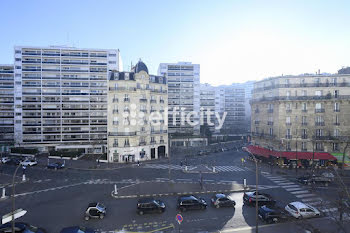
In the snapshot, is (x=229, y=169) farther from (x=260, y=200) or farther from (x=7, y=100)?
(x=7, y=100)

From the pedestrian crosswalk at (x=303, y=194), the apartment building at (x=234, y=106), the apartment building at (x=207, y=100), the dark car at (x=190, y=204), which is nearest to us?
the dark car at (x=190, y=204)

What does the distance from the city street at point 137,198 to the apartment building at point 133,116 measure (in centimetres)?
510

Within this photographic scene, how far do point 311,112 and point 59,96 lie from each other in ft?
224

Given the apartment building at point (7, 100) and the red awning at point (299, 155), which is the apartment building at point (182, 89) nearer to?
the red awning at point (299, 155)

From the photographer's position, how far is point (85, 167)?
4609 cm

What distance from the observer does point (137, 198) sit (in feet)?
88.8

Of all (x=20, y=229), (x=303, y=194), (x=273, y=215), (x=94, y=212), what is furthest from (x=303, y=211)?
(x=20, y=229)

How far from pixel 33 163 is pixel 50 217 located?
1242 inches

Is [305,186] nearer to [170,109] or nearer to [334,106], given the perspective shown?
[334,106]

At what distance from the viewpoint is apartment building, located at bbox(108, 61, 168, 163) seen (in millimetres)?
50688

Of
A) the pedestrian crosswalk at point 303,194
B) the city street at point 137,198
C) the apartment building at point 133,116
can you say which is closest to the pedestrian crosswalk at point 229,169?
the city street at point 137,198

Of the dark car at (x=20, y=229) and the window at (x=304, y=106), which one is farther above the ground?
the window at (x=304, y=106)

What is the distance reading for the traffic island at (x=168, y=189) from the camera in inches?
1115

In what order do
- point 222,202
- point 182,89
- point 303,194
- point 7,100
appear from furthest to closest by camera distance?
point 182,89
point 7,100
point 303,194
point 222,202
